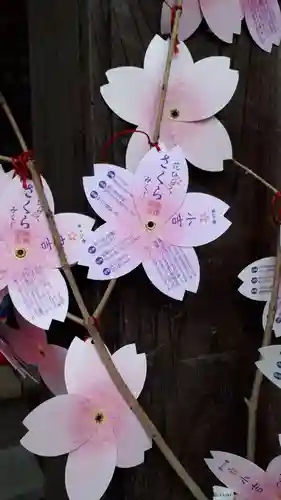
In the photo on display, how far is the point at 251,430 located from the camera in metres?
0.68

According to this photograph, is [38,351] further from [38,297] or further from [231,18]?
[231,18]

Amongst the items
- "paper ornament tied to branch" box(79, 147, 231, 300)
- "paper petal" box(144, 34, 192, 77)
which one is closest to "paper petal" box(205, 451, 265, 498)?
"paper ornament tied to branch" box(79, 147, 231, 300)

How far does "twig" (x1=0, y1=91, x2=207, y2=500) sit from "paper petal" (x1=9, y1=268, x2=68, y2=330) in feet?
0.06

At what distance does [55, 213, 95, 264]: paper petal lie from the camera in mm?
593

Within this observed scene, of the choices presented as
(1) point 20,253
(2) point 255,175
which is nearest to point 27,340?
(1) point 20,253

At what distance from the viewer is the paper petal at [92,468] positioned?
60 centimetres

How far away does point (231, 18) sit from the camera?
0.63 metres

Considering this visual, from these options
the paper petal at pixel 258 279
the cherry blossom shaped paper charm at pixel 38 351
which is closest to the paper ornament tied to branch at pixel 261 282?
the paper petal at pixel 258 279

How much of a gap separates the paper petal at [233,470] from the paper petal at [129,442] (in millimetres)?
100

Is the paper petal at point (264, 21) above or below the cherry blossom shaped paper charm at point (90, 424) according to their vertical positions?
above

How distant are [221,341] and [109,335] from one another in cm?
15

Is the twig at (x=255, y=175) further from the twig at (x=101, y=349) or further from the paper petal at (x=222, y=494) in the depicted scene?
the paper petal at (x=222, y=494)

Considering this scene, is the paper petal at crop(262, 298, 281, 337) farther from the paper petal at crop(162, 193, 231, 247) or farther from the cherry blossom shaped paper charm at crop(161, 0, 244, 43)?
the cherry blossom shaped paper charm at crop(161, 0, 244, 43)

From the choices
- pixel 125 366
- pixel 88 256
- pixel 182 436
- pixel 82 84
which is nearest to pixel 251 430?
pixel 182 436
